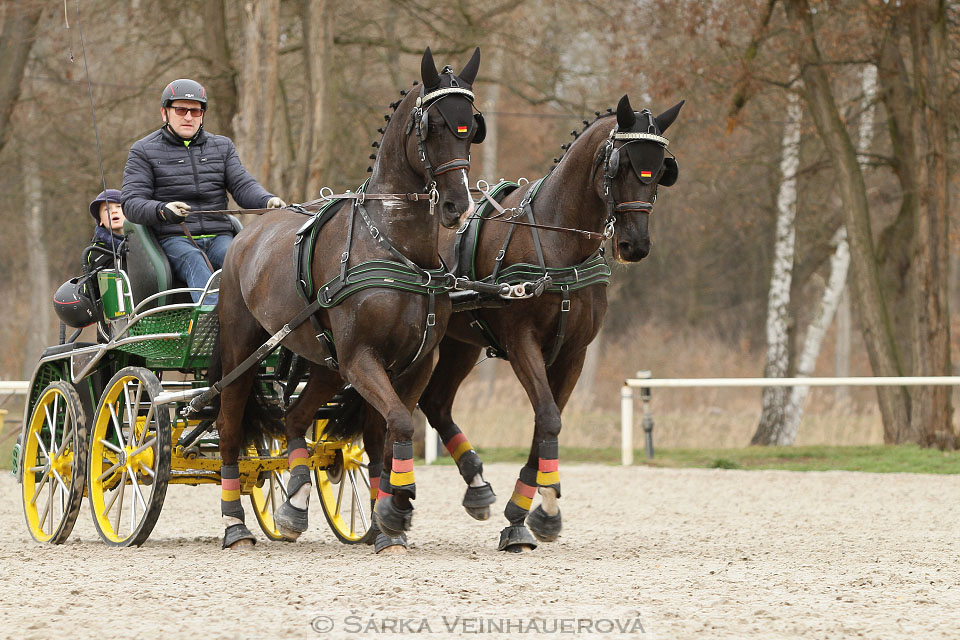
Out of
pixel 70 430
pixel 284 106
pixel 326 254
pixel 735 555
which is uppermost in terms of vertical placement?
pixel 284 106

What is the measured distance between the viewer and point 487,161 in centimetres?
2248

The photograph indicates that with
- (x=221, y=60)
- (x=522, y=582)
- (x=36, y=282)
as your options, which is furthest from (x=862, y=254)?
(x=36, y=282)

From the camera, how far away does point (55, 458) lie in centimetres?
725

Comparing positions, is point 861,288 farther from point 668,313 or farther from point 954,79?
point 668,313

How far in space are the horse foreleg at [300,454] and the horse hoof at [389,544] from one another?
1.53 ft

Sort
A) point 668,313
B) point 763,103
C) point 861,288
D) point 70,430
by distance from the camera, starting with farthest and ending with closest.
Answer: point 668,313, point 763,103, point 861,288, point 70,430

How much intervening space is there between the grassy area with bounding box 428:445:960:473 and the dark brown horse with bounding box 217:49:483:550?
23.5 feet

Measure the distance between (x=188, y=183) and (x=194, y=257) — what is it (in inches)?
16.9

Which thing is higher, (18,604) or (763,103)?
(763,103)

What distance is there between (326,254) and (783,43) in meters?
9.54

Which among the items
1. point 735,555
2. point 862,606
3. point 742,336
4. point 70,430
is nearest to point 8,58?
point 70,430

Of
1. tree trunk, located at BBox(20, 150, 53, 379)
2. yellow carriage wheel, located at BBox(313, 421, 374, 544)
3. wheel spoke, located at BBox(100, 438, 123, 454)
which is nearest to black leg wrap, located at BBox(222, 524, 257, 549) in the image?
yellow carriage wheel, located at BBox(313, 421, 374, 544)

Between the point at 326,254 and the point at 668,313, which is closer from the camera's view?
the point at 326,254

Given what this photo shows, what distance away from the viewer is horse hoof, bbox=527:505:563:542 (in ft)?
21.3
